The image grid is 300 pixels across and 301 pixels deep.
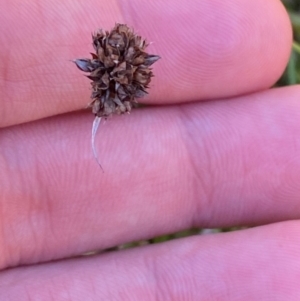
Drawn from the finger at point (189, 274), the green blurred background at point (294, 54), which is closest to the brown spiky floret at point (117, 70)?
the finger at point (189, 274)

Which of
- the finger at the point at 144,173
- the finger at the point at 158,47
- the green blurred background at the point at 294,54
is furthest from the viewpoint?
the green blurred background at the point at 294,54

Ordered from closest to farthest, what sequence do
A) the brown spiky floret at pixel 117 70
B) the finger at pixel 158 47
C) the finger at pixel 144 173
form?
the brown spiky floret at pixel 117 70 → the finger at pixel 158 47 → the finger at pixel 144 173

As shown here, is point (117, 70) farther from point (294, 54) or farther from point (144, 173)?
point (294, 54)

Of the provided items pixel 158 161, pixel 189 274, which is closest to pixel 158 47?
pixel 158 161

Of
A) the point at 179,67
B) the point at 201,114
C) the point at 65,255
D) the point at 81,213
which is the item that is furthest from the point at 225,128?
the point at 65,255

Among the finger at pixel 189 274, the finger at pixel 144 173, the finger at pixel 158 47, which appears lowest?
the finger at pixel 189 274

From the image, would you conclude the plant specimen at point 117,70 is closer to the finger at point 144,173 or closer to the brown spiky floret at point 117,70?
the brown spiky floret at point 117,70

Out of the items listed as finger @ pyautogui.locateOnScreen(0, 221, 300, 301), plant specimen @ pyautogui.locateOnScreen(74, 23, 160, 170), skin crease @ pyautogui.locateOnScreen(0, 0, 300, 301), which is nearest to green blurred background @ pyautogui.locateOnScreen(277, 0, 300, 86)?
skin crease @ pyautogui.locateOnScreen(0, 0, 300, 301)
